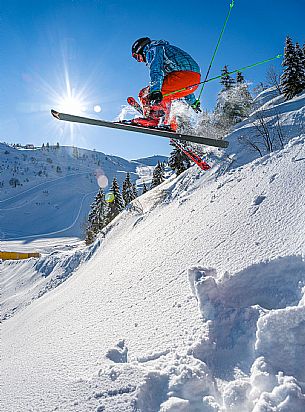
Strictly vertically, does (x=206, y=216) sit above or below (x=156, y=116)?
below

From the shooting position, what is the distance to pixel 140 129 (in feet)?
16.6

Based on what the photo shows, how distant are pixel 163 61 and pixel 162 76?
0.34m

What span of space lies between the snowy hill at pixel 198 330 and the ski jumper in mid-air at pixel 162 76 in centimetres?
219

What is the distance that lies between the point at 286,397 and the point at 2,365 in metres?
3.21

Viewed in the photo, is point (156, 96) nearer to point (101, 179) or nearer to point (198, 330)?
point (198, 330)

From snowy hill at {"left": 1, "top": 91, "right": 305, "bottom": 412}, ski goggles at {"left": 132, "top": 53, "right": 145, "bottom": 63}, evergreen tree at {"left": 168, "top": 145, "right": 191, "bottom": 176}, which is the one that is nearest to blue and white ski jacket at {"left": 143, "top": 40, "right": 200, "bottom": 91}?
ski goggles at {"left": 132, "top": 53, "right": 145, "bottom": 63}

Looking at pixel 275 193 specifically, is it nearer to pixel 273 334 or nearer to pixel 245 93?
pixel 273 334

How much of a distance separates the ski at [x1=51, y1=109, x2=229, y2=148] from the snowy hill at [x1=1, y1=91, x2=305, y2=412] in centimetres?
114

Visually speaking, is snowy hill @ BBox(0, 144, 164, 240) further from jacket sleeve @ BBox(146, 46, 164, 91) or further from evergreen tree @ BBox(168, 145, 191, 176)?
jacket sleeve @ BBox(146, 46, 164, 91)

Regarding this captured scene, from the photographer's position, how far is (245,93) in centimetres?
2727

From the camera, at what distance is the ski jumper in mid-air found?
4680mm

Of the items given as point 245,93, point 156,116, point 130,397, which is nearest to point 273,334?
point 130,397

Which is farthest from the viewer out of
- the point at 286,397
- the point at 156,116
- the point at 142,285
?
the point at 156,116

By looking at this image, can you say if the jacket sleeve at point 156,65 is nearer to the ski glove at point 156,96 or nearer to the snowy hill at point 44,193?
the ski glove at point 156,96
